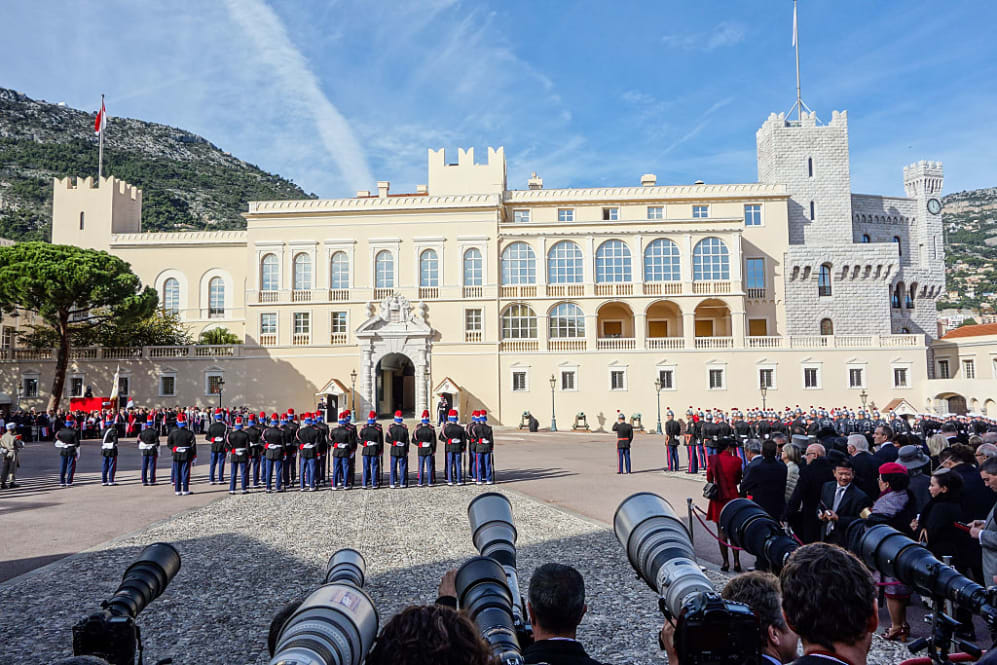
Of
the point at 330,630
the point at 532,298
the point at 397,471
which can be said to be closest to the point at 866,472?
the point at 330,630

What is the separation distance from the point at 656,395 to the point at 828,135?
2386 centimetres

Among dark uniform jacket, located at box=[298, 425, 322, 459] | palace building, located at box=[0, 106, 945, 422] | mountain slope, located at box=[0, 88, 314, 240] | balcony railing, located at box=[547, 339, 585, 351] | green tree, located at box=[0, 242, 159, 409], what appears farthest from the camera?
mountain slope, located at box=[0, 88, 314, 240]

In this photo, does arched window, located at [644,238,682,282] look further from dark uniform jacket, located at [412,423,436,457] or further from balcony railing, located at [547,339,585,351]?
dark uniform jacket, located at [412,423,436,457]

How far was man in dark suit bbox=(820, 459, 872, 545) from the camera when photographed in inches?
256

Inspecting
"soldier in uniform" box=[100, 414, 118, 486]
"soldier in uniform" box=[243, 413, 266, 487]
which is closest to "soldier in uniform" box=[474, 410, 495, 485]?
"soldier in uniform" box=[243, 413, 266, 487]

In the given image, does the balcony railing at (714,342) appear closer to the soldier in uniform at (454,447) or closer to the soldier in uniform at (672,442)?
the soldier in uniform at (672,442)

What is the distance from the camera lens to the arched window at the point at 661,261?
38375 millimetres

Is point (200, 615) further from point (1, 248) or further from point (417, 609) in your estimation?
point (1, 248)

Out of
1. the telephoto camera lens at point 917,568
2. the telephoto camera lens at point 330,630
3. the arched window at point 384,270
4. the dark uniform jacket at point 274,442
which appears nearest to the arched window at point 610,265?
the arched window at point 384,270

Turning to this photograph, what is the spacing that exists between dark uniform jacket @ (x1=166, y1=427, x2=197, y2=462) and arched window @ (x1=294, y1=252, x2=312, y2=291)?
84.2 feet

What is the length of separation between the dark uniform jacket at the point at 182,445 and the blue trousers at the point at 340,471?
3.18m

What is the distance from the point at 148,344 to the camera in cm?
3950

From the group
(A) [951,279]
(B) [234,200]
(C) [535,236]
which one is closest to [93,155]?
(B) [234,200]

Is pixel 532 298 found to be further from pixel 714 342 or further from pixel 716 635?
pixel 716 635
